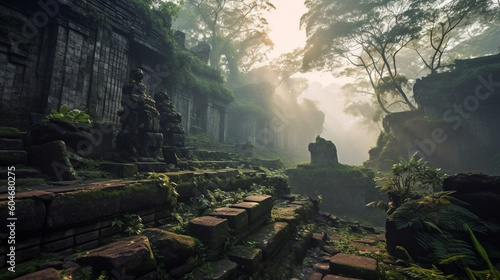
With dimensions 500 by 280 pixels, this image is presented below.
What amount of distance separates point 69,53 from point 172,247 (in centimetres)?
960

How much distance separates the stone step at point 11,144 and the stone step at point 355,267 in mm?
6173

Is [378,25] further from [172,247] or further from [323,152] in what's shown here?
[172,247]

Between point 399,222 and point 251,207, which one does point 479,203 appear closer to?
point 399,222

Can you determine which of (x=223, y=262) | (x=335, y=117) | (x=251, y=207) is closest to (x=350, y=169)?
(x=251, y=207)

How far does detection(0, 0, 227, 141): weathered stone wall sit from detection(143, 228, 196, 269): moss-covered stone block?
772 cm

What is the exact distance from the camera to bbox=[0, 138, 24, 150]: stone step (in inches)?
159

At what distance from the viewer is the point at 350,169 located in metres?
14.3

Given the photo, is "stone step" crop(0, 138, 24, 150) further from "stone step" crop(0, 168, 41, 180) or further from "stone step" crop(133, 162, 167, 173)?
"stone step" crop(133, 162, 167, 173)

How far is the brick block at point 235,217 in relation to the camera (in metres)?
3.45

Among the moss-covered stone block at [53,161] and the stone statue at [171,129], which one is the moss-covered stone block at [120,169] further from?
the stone statue at [171,129]

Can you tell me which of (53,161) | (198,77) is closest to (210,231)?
(53,161)

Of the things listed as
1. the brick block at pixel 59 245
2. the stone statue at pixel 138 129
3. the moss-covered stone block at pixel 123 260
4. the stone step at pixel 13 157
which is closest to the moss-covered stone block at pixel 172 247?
the moss-covered stone block at pixel 123 260

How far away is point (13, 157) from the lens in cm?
376

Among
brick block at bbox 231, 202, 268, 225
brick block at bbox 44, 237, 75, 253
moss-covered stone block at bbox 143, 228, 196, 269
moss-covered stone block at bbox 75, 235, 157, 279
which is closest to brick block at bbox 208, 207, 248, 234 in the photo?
brick block at bbox 231, 202, 268, 225
